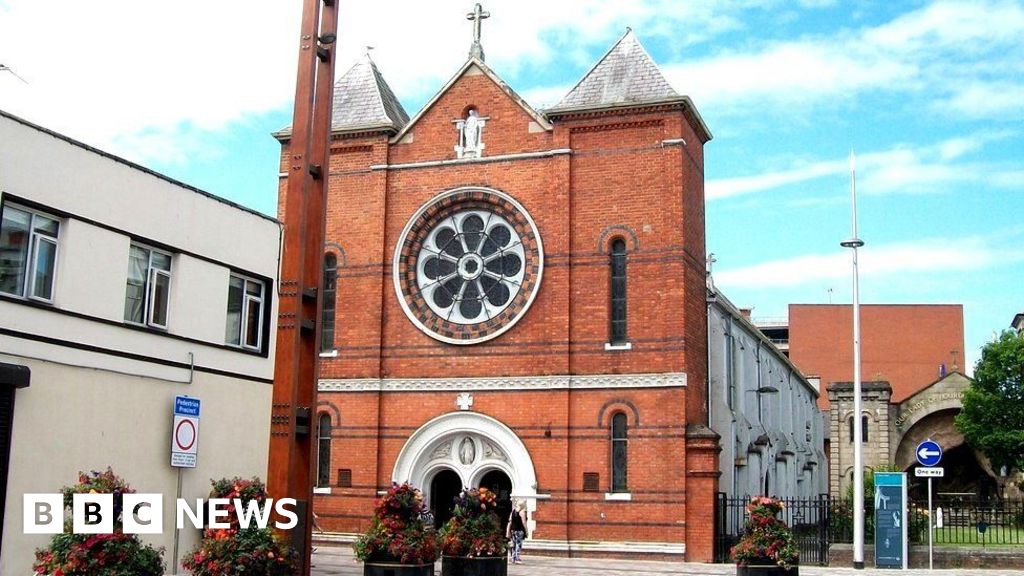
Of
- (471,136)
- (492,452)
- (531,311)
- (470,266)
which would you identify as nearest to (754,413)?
(531,311)

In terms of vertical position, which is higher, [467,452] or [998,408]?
[998,408]

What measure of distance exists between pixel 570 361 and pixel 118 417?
13156mm

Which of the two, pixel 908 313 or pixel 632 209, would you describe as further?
pixel 908 313

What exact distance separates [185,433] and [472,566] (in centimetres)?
575

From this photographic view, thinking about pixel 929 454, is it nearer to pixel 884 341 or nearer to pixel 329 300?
pixel 329 300

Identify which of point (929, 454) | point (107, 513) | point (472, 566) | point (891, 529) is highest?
point (929, 454)

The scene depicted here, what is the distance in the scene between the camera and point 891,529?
86.7ft

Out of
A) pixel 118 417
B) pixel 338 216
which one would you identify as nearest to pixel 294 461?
pixel 118 417

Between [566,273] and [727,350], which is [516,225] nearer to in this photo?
[566,273]

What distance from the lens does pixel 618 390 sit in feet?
94.8

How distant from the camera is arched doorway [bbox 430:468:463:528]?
31.1 meters

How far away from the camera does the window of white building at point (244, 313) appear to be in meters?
22.6

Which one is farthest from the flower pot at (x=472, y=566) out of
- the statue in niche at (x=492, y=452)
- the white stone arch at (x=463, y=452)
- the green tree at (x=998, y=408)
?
the green tree at (x=998, y=408)

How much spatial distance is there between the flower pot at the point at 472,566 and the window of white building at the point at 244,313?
618 cm
